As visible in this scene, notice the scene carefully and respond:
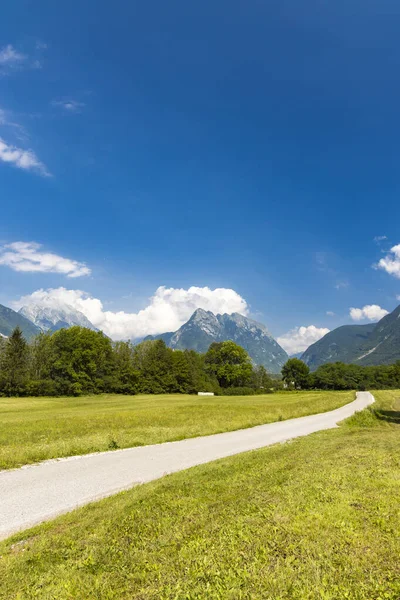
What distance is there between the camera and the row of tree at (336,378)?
16112 centimetres

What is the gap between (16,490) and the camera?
11.3m

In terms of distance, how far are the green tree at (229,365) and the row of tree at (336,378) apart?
154 feet

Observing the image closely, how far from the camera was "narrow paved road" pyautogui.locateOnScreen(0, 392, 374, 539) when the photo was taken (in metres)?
9.60

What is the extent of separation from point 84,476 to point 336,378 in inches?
6770

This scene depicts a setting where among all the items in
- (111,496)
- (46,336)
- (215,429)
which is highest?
(46,336)

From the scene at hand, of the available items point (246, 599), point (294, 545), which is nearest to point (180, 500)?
point (294, 545)

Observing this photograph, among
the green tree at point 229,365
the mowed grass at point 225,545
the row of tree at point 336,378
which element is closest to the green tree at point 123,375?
the green tree at point 229,365

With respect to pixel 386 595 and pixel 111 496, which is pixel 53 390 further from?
pixel 386 595

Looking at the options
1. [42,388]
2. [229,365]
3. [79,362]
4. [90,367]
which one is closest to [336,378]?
[229,365]

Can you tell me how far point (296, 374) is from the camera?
527ft

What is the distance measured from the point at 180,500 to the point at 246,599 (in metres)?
4.85

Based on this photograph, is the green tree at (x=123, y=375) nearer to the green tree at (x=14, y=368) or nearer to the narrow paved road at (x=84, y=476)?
the green tree at (x=14, y=368)

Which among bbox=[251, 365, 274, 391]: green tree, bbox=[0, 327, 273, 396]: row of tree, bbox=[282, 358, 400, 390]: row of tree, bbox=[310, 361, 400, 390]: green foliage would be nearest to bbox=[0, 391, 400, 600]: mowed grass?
bbox=[0, 327, 273, 396]: row of tree

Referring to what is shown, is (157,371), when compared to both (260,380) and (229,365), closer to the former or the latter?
(229,365)
